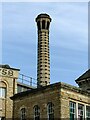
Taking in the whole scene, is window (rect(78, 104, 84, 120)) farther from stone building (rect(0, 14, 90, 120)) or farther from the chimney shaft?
the chimney shaft

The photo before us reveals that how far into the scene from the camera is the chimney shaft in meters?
54.7

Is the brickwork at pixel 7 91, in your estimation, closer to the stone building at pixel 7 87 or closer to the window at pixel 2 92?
the stone building at pixel 7 87

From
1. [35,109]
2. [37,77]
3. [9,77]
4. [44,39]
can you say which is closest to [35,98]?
[35,109]

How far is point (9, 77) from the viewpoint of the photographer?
49062 millimetres

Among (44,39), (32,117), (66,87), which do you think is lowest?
(32,117)

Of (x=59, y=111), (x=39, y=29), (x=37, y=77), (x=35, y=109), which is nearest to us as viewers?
(x=59, y=111)

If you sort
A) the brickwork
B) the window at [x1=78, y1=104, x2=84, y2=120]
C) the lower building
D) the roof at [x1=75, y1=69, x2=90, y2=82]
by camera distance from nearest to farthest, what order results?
the lower building < the window at [x1=78, y1=104, x2=84, y2=120] < the brickwork < the roof at [x1=75, y1=69, x2=90, y2=82]

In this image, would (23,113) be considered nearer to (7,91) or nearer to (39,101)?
(39,101)

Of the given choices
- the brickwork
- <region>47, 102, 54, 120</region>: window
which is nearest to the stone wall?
<region>47, 102, 54, 120</region>: window

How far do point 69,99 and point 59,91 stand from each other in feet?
4.24

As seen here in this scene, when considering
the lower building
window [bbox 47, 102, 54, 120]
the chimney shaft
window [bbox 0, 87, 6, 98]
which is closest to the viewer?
the lower building

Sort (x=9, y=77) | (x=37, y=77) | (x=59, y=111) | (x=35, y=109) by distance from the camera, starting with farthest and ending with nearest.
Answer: (x=37, y=77)
(x=9, y=77)
(x=35, y=109)
(x=59, y=111)

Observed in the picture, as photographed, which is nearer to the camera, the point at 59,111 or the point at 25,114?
the point at 59,111

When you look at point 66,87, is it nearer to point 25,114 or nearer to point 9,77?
point 25,114
